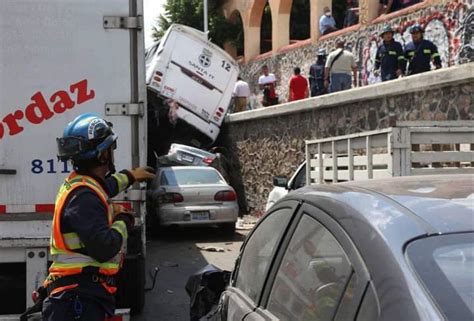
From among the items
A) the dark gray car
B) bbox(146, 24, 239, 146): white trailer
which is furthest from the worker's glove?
bbox(146, 24, 239, 146): white trailer

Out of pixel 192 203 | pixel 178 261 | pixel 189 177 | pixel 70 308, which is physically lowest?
pixel 178 261

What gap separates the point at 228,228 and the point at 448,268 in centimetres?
1139

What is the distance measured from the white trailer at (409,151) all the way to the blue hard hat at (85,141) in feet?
11.3

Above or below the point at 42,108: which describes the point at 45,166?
below

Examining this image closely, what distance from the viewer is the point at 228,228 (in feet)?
43.9

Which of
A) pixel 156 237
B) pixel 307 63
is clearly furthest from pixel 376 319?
pixel 307 63

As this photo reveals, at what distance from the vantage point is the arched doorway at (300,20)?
1192 inches

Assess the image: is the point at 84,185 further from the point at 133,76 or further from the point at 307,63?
the point at 307,63

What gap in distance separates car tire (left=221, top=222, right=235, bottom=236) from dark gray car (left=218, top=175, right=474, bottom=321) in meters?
10.0

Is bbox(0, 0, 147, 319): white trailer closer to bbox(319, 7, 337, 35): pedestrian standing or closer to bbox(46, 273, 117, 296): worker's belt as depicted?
bbox(46, 273, 117, 296): worker's belt

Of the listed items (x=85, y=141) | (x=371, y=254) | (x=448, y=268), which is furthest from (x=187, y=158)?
(x=448, y=268)

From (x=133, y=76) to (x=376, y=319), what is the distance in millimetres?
4050

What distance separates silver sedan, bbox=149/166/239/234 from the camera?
12.7 metres

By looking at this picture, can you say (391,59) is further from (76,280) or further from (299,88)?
(76,280)
